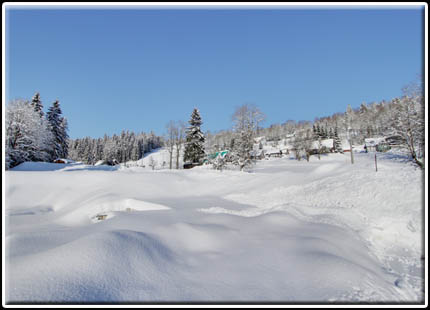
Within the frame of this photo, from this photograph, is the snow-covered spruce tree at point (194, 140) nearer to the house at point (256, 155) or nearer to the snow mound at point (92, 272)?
the house at point (256, 155)

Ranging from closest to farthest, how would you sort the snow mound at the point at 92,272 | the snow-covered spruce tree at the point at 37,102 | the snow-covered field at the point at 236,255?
1. the snow mound at the point at 92,272
2. the snow-covered field at the point at 236,255
3. the snow-covered spruce tree at the point at 37,102

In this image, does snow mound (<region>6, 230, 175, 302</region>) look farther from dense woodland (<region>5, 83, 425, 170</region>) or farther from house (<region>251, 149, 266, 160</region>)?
house (<region>251, 149, 266, 160</region>)

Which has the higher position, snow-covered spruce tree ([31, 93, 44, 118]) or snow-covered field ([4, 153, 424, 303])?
snow-covered spruce tree ([31, 93, 44, 118])

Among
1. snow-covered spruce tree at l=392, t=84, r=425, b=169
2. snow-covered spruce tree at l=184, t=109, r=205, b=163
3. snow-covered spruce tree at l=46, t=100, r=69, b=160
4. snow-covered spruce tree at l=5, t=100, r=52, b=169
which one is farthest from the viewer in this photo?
snow-covered spruce tree at l=184, t=109, r=205, b=163

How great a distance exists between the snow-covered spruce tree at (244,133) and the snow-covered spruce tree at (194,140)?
10.4 metres

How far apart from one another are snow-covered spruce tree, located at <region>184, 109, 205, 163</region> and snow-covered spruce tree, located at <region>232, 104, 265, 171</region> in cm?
1037

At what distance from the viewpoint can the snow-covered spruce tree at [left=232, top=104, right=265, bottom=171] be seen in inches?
1116

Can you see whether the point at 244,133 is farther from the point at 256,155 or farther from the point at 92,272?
the point at 92,272

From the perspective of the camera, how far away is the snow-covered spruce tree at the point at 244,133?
28344 millimetres

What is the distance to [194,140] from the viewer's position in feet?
134

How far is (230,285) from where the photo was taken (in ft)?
12.5

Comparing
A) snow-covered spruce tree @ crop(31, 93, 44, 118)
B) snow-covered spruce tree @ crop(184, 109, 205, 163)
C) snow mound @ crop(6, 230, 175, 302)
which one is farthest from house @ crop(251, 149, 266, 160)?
snow-covered spruce tree @ crop(31, 93, 44, 118)

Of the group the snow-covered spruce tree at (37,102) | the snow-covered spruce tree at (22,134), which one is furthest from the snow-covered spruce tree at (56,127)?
the snow-covered spruce tree at (22,134)

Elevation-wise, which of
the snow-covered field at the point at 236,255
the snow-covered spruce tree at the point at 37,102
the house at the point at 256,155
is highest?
the snow-covered spruce tree at the point at 37,102
